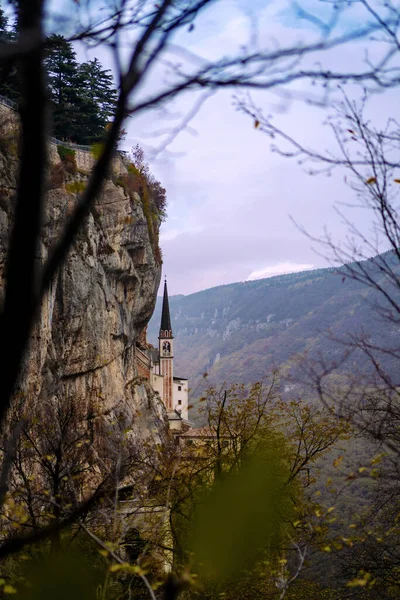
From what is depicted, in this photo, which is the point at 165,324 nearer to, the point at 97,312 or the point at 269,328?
the point at 97,312

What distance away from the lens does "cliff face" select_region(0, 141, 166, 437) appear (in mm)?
20609

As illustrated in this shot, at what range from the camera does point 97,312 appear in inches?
1020

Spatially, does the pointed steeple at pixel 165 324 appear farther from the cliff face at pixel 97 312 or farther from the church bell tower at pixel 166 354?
the cliff face at pixel 97 312

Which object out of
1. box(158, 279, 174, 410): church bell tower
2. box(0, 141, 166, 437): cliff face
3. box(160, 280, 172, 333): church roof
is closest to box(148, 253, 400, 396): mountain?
box(160, 280, 172, 333): church roof

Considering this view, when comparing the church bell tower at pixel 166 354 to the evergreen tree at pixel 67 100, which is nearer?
the evergreen tree at pixel 67 100

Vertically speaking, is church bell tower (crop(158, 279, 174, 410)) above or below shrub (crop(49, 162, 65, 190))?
below

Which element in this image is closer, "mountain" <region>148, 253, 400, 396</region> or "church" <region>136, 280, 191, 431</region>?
"church" <region>136, 280, 191, 431</region>

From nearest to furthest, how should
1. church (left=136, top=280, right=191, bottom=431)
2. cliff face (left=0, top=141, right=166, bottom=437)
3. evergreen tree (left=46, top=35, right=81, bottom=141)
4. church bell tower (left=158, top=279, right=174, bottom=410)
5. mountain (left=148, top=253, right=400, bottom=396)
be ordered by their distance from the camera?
cliff face (left=0, top=141, right=166, bottom=437)
evergreen tree (left=46, top=35, right=81, bottom=141)
church (left=136, top=280, right=191, bottom=431)
church bell tower (left=158, top=279, right=174, bottom=410)
mountain (left=148, top=253, right=400, bottom=396)

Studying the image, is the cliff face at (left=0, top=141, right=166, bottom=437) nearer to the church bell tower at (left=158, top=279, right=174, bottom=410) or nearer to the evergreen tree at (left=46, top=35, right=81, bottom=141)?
the evergreen tree at (left=46, top=35, right=81, bottom=141)

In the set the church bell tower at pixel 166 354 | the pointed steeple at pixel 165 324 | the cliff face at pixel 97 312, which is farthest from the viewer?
the pointed steeple at pixel 165 324

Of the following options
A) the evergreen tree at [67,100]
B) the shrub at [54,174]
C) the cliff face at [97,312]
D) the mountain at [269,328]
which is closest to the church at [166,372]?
the cliff face at [97,312]

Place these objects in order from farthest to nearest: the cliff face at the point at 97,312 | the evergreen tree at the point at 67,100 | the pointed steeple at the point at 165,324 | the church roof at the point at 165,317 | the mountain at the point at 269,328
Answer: the mountain at the point at 269,328
the church roof at the point at 165,317
the pointed steeple at the point at 165,324
the evergreen tree at the point at 67,100
the cliff face at the point at 97,312

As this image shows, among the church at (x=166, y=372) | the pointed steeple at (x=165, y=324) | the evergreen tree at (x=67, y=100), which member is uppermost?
the evergreen tree at (x=67, y=100)

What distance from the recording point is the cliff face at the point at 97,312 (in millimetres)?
20609
